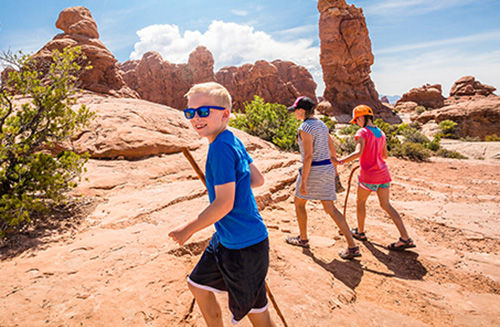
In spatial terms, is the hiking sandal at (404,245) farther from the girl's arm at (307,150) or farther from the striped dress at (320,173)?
the girl's arm at (307,150)

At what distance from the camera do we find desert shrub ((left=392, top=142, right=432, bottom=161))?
999 centimetres

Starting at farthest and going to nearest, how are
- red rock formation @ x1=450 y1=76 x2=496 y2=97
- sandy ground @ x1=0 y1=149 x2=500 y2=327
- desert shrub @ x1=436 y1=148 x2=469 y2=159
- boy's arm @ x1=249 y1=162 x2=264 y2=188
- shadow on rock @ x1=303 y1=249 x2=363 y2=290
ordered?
1. red rock formation @ x1=450 y1=76 x2=496 y2=97
2. desert shrub @ x1=436 y1=148 x2=469 y2=159
3. shadow on rock @ x1=303 y1=249 x2=363 y2=290
4. sandy ground @ x1=0 y1=149 x2=500 y2=327
5. boy's arm @ x1=249 y1=162 x2=264 y2=188

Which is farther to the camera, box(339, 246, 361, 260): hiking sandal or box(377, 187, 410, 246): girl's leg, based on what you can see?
box(377, 187, 410, 246): girl's leg

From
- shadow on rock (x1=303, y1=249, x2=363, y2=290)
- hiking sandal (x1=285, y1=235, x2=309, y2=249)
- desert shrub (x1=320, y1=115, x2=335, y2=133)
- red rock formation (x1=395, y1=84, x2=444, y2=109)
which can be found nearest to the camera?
shadow on rock (x1=303, y1=249, x2=363, y2=290)

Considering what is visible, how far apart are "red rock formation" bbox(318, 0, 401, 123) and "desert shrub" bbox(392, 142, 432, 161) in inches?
1139

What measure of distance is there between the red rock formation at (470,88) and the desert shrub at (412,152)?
142ft

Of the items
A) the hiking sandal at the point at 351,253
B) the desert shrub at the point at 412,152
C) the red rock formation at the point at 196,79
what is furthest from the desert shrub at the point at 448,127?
the red rock formation at the point at 196,79

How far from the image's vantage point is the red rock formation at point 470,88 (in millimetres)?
40750

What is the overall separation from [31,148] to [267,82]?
44.7 m

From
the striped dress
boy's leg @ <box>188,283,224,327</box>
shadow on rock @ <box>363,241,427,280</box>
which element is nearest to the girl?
shadow on rock @ <box>363,241,427,280</box>

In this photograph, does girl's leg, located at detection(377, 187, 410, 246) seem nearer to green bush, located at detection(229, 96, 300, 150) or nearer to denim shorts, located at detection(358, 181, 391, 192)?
denim shorts, located at detection(358, 181, 391, 192)

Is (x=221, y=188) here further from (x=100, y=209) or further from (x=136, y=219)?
(x=100, y=209)

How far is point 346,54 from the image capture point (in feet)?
125

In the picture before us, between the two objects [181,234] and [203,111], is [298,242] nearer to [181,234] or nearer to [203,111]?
[181,234]
